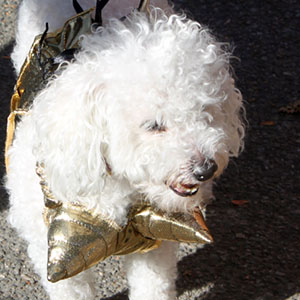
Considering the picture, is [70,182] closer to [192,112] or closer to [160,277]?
Result: [192,112]

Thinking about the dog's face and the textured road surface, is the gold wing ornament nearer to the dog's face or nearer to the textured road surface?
the dog's face

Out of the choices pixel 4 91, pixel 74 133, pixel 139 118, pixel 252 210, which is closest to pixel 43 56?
pixel 74 133

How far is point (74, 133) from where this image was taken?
1.87 metres

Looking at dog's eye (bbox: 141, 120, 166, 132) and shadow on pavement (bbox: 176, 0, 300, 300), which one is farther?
shadow on pavement (bbox: 176, 0, 300, 300)

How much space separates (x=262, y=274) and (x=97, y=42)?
146 cm

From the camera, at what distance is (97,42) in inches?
77.2

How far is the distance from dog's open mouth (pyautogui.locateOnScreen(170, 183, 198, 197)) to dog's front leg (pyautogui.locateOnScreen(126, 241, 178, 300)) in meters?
0.58

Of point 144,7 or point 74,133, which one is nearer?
point 74,133

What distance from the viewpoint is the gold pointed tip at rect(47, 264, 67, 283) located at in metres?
2.06

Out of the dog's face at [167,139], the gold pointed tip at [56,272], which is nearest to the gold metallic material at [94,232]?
the gold pointed tip at [56,272]

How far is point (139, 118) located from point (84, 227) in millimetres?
477

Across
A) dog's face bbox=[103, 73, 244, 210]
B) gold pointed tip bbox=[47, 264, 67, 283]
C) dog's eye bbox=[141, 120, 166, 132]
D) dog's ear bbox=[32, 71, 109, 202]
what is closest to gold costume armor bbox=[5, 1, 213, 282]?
gold pointed tip bbox=[47, 264, 67, 283]

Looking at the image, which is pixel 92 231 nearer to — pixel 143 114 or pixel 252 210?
pixel 143 114

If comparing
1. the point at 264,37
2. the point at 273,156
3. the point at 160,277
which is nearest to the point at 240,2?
the point at 264,37
